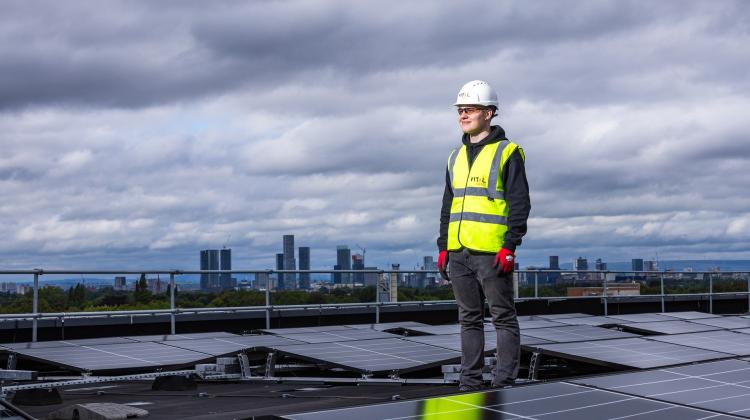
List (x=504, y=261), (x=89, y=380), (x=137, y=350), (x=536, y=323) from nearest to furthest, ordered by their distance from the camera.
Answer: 1. (x=504, y=261)
2. (x=89, y=380)
3. (x=137, y=350)
4. (x=536, y=323)

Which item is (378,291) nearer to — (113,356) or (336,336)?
(336,336)

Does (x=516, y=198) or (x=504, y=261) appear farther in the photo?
(x=516, y=198)

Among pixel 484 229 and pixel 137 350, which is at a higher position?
pixel 484 229

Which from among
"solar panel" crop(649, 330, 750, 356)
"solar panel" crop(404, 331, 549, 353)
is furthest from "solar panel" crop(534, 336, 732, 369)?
"solar panel" crop(404, 331, 549, 353)

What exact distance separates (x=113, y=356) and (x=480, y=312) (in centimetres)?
336

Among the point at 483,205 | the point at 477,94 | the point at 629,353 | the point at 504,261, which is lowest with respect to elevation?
the point at 629,353

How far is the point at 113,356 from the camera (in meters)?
7.61

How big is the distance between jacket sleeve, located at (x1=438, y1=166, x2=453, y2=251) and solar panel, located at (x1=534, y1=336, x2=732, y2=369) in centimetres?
155

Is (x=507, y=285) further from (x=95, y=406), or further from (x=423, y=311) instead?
(x=423, y=311)

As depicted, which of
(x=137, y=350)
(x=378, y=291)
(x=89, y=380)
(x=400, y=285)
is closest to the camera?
(x=89, y=380)

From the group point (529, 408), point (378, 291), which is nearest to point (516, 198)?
point (529, 408)

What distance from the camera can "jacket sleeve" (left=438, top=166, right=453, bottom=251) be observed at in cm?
594

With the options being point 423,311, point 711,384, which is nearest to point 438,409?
point 711,384

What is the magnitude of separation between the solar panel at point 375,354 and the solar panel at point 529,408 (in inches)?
107
